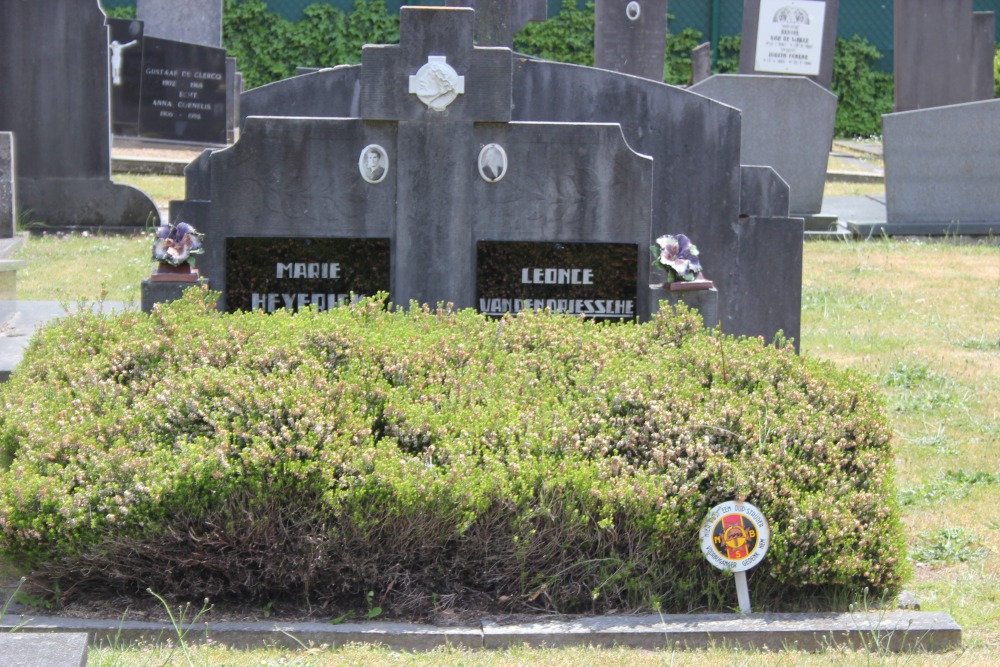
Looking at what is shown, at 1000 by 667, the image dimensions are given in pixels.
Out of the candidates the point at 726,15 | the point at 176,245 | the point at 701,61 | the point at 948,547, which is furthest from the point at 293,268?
the point at 726,15

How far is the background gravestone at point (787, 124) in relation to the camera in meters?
12.9

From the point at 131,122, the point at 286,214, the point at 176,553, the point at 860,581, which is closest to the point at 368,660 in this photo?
the point at 176,553

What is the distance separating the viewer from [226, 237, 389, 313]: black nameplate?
20.7 feet

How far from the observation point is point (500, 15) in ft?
31.0

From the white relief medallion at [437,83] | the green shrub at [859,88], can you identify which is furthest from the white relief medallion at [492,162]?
the green shrub at [859,88]

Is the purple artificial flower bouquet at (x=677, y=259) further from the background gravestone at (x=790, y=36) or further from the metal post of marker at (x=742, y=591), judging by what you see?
the background gravestone at (x=790, y=36)

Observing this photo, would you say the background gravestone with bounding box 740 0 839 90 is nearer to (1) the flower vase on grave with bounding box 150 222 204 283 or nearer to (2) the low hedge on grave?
(1) the flower vase on grave with bounding box 150 222 204 283

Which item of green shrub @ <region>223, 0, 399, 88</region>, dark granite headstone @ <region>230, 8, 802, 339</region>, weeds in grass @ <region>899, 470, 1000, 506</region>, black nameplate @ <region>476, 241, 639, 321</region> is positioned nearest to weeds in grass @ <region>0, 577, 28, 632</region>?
black nameplate @ <region>476, 241, 639, 321</region>

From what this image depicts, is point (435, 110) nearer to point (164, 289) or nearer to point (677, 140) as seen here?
point (164, 289)

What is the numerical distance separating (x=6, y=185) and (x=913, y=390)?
6320 mm

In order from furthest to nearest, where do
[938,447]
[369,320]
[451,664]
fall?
[938,447]
[369,320]
[451,664]

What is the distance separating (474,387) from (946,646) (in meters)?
1.75

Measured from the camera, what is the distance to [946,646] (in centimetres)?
374

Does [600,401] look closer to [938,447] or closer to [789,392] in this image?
[789,392]
